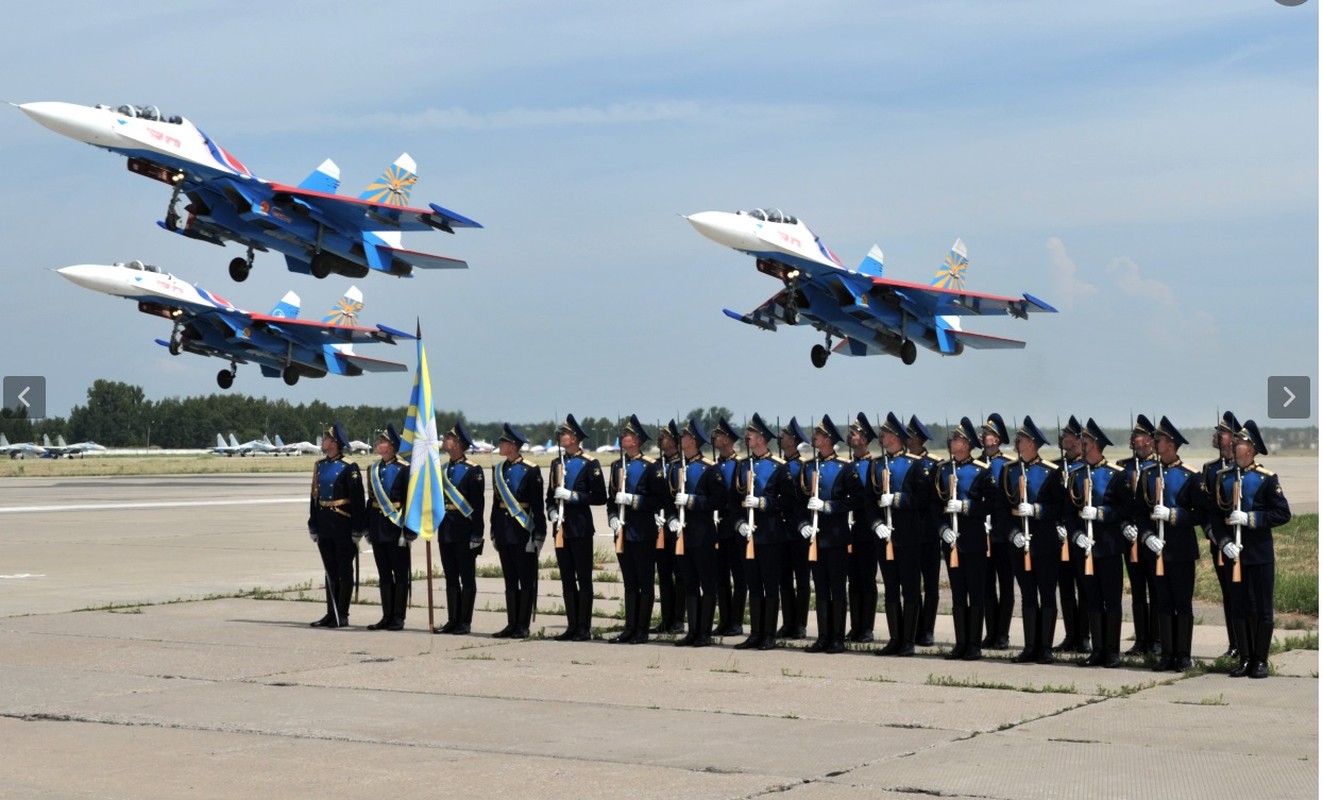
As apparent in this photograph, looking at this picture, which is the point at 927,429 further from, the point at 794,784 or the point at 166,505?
the point at 166,505

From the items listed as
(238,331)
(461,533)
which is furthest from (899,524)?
(238,331)

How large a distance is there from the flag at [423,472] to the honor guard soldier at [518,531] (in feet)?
1.56

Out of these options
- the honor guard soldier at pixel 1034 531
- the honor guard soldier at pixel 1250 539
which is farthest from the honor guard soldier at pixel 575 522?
the honor guard soldier at pixel 1250 539

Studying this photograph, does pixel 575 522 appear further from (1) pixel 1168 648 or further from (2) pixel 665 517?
(1) pixel 1168 648

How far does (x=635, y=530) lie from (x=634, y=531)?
0.4 inches

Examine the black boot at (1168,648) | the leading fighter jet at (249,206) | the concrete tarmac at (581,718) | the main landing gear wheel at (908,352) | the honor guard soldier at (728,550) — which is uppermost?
the leading fighter jet at (249,206)

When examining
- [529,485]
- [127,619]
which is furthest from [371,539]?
[127,619]

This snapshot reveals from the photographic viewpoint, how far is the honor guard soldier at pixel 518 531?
12.2 metres

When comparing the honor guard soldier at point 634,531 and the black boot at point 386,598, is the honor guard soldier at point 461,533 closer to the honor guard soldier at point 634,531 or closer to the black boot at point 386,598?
the black boot at point 386,598

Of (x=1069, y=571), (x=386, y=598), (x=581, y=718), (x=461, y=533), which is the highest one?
(x=461, y=533)

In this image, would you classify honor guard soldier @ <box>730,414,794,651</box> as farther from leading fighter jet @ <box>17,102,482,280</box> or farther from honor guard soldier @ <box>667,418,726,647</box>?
leading fighter jet @ <box>17,102,482,280</box>

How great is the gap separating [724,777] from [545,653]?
4.47 metres

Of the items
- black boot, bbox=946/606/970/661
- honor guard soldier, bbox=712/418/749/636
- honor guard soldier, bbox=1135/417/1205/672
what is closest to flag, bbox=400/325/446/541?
honor guard soldier, bbox=712/418/749/636

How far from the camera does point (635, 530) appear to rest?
12.1 metres
